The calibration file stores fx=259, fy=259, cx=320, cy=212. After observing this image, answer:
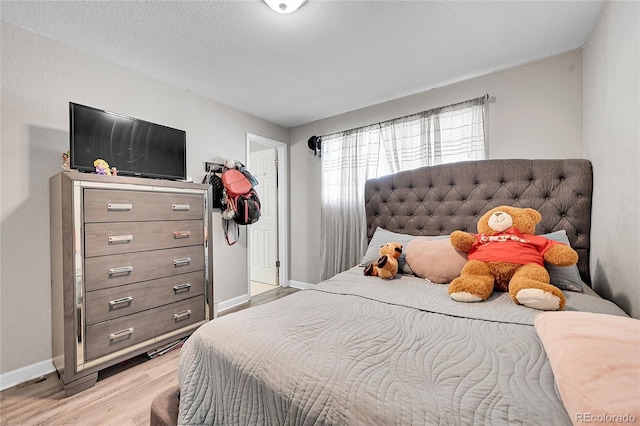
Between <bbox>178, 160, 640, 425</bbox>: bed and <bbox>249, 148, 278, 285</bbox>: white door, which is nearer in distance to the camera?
<bbox>178, 160, 640, 425</bbox>: bed

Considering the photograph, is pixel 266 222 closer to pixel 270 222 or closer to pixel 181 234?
pixel 270 222

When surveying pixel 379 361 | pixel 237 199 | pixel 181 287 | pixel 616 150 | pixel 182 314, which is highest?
pixel 616 150

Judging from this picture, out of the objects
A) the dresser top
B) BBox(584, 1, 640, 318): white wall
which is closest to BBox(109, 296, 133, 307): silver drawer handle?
the dresser top

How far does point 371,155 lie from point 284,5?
176 centimetres

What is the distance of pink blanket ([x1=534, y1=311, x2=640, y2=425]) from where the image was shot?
472mm

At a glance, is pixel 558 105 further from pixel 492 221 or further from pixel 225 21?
pixel 225 21

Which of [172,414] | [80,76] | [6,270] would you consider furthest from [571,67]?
[6,270]

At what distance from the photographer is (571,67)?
79.3 inches

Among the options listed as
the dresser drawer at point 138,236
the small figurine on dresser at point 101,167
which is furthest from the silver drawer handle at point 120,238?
the small figurine on dresser at point 101,167

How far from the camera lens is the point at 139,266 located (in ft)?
6.05

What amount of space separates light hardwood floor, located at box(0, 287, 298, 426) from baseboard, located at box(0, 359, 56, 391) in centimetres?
4

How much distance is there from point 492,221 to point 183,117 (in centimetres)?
285

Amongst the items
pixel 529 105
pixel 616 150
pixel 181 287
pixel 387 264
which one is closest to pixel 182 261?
pixel 181 287

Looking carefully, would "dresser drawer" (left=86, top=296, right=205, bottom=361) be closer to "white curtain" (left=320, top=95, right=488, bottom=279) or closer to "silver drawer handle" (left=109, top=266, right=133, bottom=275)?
"silver drawer handle" (left=109, top=266, right=133, bottom=275)
